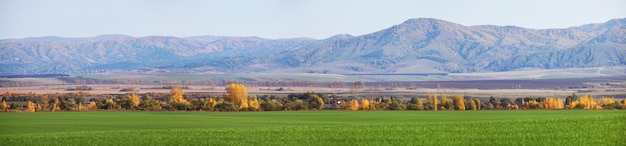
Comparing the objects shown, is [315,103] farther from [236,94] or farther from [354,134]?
[354,134]

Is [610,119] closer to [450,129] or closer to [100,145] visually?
[450,129]

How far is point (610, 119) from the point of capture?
40094 millimetres

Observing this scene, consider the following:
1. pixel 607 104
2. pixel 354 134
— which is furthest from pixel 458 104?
pixel 354 134

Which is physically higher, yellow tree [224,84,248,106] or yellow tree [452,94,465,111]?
yellow tree [224,84,248,106]

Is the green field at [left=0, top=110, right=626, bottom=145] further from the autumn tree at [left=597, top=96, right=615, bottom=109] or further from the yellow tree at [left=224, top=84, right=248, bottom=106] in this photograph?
the yellow tree at [left=224, top=84, right=248, bottom=106]

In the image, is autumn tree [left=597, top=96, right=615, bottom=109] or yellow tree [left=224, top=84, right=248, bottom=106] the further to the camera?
yellow tree [left=224, top=84, right=248, bottom=106]

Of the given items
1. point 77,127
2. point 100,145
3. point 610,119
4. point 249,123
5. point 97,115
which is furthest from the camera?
point 97,115

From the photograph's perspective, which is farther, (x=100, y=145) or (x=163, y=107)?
(x=163, y=107)

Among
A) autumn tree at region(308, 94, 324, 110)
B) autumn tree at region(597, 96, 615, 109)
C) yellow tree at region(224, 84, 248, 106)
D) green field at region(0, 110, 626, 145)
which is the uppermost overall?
yellow tree at region(224, 84, 248, 106)

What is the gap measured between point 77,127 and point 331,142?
14.6 m

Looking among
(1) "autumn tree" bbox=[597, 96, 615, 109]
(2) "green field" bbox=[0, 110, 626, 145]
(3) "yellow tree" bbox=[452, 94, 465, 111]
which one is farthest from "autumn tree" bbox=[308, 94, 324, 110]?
(2) "green field" bbox=[0, 110, 626, 145]

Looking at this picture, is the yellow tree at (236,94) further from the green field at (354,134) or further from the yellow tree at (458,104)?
the green field at (354,134)

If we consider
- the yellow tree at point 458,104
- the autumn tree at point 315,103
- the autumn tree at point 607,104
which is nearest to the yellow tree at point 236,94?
the autumn tree at point 315,103

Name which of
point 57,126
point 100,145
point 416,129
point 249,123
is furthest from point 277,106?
→ point 100,145
